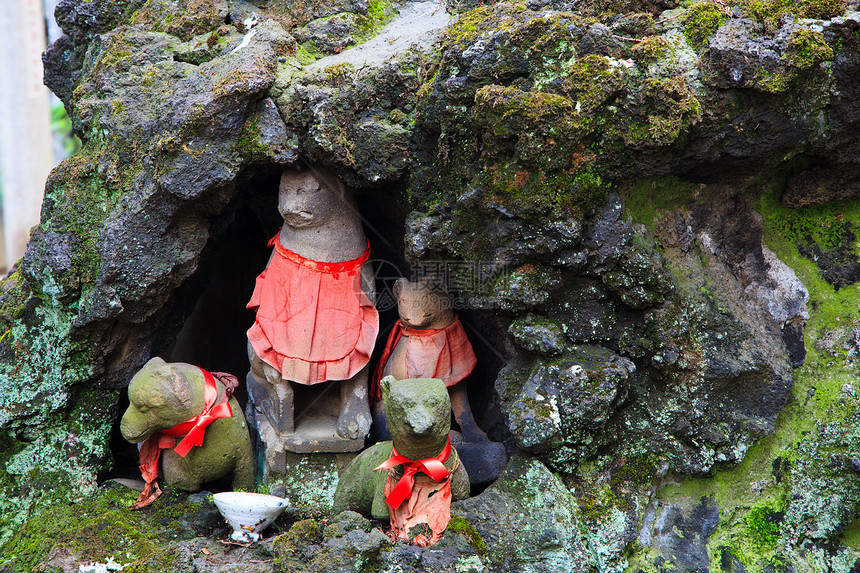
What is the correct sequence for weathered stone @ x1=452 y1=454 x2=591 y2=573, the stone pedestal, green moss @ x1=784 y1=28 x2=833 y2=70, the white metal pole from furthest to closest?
the white metal pole
the stone pedestal
weathered stone @ x1=452 y1=454 x2=591 y2=573
green moss @ x1=784 y1=28 x2=833 y2=70

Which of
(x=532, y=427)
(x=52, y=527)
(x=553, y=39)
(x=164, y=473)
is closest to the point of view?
(x=553, y=39)

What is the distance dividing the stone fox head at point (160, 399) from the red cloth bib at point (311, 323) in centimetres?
36

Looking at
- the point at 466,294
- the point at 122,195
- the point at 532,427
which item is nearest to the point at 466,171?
the point at 466,294

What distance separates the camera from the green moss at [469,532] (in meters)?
Answer: 2.65

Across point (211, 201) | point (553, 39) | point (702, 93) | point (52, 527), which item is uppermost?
point (553, 39)

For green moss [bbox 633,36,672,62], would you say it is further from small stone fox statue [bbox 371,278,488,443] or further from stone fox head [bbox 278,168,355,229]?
stone fox head [bbox 278,168,355,229]

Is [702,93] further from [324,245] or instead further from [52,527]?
[52,527]

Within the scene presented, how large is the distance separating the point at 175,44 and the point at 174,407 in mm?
1588

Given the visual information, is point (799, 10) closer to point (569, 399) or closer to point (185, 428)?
point (569, 399)

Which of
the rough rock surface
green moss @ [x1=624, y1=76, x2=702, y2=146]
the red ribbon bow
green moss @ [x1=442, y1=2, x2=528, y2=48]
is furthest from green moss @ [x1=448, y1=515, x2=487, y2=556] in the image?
green moss @ [x1=442, y1=2, x2=528, y2=48]

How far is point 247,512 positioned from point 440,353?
3.44 ft

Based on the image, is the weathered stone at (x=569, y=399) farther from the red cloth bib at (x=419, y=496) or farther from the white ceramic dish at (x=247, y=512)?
the white ceramic dish at (x=247, y=512)

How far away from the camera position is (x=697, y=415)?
2.86m

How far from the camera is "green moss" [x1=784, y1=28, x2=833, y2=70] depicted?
8.03 ft
